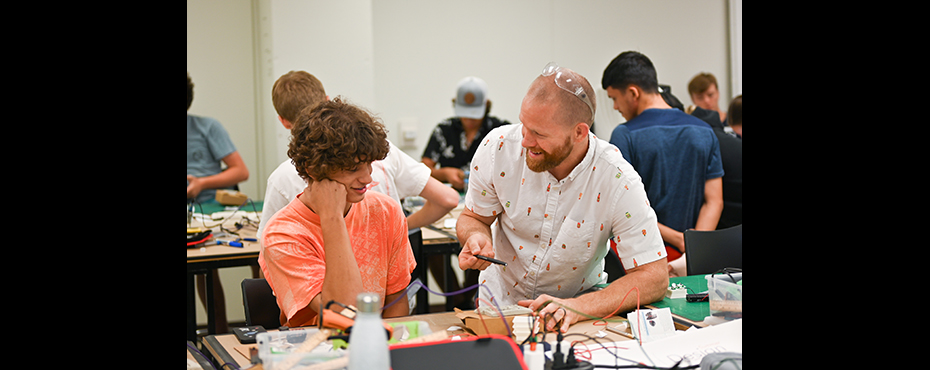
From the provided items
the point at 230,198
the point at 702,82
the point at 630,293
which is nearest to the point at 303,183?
the point at 630,293

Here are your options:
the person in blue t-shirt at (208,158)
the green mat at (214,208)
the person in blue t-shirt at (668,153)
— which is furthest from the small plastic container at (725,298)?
the person in blue t-shirt at (208,158)

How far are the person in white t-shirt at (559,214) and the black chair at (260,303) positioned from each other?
0.55m

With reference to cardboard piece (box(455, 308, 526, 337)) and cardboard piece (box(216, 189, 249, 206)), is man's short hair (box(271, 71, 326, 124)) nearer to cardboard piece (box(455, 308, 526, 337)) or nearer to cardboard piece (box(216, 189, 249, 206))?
cardboard piece (box(455, 308, 526, 337))

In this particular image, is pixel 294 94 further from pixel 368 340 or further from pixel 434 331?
pixel 368 340

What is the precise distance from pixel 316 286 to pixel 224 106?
3.37 metres

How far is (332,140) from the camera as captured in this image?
1.56 m

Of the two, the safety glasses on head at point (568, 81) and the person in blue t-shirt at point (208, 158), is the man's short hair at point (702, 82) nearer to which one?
the person in blue t-shirt at point (208, 158)

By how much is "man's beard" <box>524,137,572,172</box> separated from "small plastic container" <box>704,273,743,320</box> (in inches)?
20.0

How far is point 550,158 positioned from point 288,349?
0.88 meters
